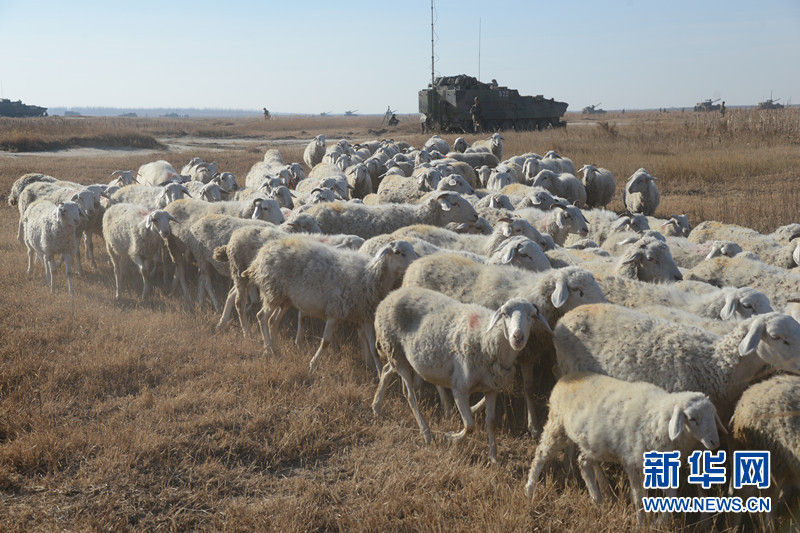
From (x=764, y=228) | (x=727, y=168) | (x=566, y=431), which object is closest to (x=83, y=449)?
(x=566, y=431)

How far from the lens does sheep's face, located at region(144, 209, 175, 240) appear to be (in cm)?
839

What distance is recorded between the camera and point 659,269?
6582mm

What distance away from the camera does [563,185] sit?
1351 cm

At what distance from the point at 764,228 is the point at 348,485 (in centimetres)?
1027

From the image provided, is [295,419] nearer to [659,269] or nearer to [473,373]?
[473,373]

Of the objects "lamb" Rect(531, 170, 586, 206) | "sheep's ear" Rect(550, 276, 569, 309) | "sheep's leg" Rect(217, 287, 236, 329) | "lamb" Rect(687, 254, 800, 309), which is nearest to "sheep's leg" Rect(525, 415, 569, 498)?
"sheep's ear" Rect(550, 276, 569, 309)

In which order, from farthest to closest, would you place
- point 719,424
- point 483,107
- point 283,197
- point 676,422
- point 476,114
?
point 483,107
point 476,114
point 283,197
point 719,424
point 676,422

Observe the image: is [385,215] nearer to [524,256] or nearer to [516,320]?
[524,256]

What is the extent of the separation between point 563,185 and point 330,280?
8.47m

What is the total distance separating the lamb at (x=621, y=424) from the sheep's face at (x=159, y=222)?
6.01m

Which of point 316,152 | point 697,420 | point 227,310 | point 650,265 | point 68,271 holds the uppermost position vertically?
point 316,152

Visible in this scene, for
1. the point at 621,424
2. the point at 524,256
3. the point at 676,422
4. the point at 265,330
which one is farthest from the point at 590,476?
the point at 265,330

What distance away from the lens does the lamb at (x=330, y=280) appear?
21.1 ft

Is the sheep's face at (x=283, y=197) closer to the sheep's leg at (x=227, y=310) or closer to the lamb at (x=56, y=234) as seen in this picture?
the lamb at (x=56, y=234)
